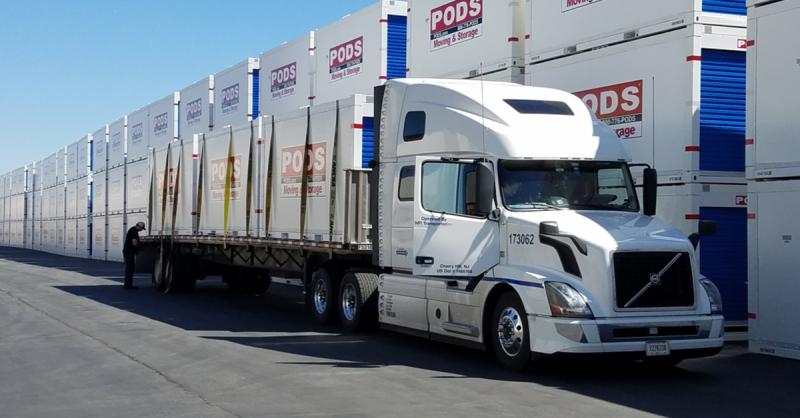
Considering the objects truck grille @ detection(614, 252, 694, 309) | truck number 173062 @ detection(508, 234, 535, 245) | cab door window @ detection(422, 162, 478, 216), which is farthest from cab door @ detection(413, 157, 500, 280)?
truck grille @ detection(614, 252, 694, 309)

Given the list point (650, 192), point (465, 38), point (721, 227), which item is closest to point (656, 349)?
point (650, 192)

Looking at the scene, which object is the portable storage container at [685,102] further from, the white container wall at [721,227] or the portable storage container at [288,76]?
the portable storage container at [288,76]

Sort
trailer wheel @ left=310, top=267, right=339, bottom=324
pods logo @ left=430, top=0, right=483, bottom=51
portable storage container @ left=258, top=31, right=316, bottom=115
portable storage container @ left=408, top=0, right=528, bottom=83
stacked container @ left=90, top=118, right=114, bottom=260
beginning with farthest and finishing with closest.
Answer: stacked container @ left=90, top=118, right=114, bottom=260 → portable storage container @ left=258, top=31, right=316, bottom=115 → pods logo @ left=430, top=0, right=483, bottom=51 → portable storage container @ left=408, top=0, right=528, bottom=83 → trailer wheel @ left=310, top=267, right=339, bottom=324

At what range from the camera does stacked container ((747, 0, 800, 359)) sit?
11836mm

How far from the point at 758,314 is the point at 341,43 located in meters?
13.4

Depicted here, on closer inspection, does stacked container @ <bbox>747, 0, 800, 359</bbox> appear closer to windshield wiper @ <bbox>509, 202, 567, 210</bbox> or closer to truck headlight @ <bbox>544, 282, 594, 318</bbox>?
windshield wiper @ <bbox>509, 202, 567, 210</bbox>

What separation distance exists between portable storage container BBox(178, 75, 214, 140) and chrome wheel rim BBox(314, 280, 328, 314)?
1710 cm

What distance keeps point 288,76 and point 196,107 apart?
30.2 feet

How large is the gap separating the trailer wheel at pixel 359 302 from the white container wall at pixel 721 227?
14.1 feet

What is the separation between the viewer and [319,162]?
630 inches

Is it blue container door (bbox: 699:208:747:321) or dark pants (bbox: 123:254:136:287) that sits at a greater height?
blue container door (bbox: 699:208:747:321)

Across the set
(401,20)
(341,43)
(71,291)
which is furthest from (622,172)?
(71,291)

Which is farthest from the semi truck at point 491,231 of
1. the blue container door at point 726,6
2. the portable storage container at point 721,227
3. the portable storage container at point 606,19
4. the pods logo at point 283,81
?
the pods logo at point 283,81

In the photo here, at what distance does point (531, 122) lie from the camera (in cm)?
1151
